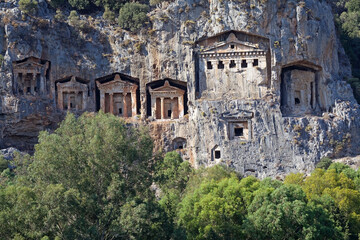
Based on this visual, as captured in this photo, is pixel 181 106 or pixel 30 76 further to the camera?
pixel 181 106

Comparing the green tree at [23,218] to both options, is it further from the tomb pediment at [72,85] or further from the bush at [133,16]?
the bush at [133,16]

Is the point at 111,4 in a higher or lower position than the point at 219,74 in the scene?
A: higher

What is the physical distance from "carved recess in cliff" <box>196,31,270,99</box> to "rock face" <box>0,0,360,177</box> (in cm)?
8

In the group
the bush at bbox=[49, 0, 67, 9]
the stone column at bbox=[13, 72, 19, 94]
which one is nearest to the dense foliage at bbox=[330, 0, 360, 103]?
the bush at bbox=[49, 0, 67, 9]

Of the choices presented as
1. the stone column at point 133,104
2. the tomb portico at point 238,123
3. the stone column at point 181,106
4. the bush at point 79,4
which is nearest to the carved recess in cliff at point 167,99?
the stone column at point 181,106

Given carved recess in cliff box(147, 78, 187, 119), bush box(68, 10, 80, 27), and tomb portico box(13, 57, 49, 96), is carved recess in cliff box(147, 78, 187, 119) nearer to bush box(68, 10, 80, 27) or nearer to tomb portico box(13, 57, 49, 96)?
bush box(68, 10, 80, 27)

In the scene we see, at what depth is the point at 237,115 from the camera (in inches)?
2549

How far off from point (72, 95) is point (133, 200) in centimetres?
2811

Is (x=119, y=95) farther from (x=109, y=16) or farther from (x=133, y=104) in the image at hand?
(x=109, y=16)

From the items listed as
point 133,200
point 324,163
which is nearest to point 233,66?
point 324,163

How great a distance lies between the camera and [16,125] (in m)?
66.1

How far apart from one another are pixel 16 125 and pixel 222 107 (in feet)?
53.6

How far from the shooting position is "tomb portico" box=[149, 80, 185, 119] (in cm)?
6812

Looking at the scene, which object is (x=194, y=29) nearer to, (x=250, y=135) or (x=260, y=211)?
(x=250, y=135)
